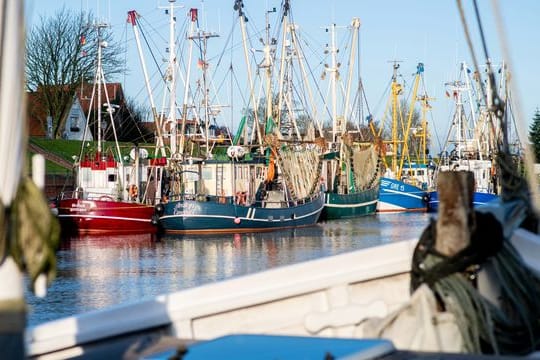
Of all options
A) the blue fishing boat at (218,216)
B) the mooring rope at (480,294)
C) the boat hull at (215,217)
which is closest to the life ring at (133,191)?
the boat hull at (215,217)

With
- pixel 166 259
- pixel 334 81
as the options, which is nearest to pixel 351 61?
pixel 334 81

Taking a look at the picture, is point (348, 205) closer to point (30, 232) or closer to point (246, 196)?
point (246, 196)

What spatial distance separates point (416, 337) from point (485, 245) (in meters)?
0.63

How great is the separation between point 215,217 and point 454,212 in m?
34.7

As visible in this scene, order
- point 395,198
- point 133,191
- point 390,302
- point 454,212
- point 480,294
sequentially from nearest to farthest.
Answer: point 454,212 → point 480,294 → point 390,302 → point 133,191 → point 395,198

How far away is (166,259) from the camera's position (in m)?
30.5

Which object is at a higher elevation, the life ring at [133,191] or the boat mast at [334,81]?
the boat mast at [334,81]

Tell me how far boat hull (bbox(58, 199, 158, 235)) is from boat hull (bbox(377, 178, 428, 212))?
24735 millimetres

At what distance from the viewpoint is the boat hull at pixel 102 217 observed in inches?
1590

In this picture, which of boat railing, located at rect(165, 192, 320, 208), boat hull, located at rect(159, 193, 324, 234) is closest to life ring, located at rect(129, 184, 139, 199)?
boat railing, located at rect(165, 192, 320, 208)

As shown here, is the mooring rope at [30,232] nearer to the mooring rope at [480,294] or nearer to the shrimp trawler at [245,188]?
the mooring rope at [480,294]

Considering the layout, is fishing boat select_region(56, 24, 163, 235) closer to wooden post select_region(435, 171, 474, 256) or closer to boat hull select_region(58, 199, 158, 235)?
boat hull select_region(58, 199, 158, 235)

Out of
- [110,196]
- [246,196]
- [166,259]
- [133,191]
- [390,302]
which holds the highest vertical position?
[133,191]

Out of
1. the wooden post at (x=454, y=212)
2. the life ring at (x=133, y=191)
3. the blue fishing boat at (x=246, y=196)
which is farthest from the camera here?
the life ring at (x=133, y=191)
